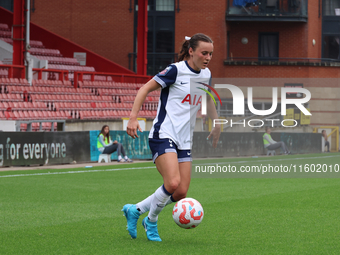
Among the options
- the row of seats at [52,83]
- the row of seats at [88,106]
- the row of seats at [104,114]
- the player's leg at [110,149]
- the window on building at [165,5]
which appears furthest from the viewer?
the window on building at [165,5]

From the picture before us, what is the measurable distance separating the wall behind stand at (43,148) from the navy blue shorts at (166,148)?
1118 cm

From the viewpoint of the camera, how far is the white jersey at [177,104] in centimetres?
575

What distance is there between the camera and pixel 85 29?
124 feet

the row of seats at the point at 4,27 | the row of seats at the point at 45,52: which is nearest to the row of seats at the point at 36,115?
the row of seats at the point at 45,52

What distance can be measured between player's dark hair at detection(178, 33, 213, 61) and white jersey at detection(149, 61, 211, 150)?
0.46ft

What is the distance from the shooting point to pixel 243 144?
26234mm

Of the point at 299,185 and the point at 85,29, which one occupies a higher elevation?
the point at 85,29

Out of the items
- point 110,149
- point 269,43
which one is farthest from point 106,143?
point 269,43

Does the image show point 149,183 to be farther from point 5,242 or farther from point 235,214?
point 5,242

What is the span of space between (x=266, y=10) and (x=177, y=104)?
106ft

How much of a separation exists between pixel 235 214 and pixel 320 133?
81.8 feet

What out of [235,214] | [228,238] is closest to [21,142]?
Result: [235,214]

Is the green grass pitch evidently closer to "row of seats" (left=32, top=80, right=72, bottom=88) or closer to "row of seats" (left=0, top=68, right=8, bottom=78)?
"row of seats" (left=32, top=80, right=72, bottom=88)

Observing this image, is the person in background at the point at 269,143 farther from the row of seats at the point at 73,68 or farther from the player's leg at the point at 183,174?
the player's leg at the point at 183,174
